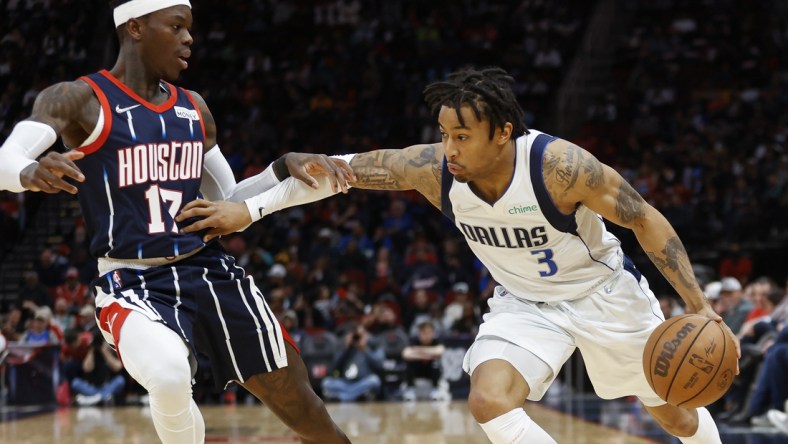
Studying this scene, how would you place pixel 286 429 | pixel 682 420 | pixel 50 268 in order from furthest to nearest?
pixel 50 268
pixel 286 429
pixel 682 420

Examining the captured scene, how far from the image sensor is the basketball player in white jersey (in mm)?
4445

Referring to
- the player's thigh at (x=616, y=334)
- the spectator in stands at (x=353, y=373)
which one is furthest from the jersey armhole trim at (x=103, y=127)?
the spectator in stands at (x=353, y=373)

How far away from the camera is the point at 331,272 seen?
45.5 feet

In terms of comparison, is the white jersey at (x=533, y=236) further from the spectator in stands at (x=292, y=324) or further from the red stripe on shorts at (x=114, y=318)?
the spectator in stands at (x=292, y=324)

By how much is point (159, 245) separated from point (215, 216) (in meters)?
0.29

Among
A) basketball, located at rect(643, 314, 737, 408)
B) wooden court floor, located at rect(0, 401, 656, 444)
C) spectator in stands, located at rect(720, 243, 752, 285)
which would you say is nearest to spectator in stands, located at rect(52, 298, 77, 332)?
wooden court floor, located at rect(0, 401, 656, 444)

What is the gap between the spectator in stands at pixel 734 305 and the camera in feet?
32.7

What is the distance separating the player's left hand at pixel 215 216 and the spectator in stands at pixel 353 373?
7483 millimetres

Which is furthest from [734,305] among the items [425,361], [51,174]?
[51,174]

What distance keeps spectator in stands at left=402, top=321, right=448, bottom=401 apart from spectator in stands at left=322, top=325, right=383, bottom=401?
1.08ft

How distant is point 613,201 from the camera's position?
4504 mm

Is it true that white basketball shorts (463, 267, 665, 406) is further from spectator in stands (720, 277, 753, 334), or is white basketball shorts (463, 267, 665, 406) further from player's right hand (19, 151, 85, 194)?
spectator in stands (720, 277, 753, 334)

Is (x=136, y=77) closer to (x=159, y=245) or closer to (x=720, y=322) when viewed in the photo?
(x=159, y=245)

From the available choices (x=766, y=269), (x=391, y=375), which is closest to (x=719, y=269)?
(x=766, y=269)
